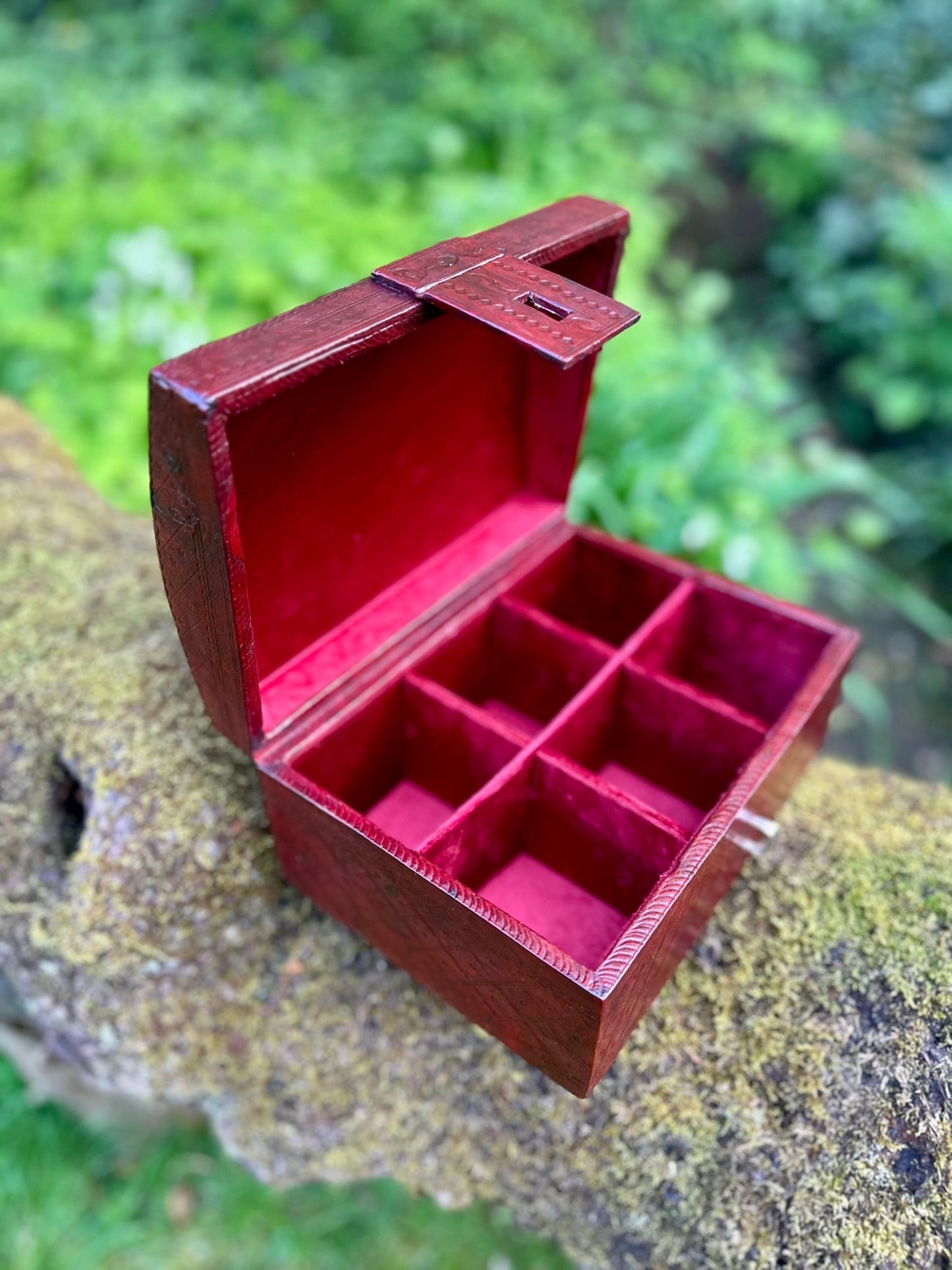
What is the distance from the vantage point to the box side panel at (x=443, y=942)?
41.8 inches

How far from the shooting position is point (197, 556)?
3.47 feet

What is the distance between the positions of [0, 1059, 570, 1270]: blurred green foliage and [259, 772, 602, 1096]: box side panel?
0.88m

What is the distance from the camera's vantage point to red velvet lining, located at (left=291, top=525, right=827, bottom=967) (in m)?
1.35

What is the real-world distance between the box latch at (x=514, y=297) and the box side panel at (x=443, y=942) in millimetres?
642

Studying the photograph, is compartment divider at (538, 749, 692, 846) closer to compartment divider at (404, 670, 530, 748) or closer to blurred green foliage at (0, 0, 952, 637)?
compartment divider at (404, 670, 530, 748)

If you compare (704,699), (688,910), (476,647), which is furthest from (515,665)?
(688,910)

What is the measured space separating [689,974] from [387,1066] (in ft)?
1.62

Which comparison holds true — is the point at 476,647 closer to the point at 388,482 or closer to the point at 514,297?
the point at 388,482

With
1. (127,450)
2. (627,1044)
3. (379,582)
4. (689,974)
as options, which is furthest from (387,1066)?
(127,450)

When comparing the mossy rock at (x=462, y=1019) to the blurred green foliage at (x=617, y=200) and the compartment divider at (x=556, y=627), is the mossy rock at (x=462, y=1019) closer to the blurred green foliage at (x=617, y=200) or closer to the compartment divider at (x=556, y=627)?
the compartment divider at (x=556, y=627)

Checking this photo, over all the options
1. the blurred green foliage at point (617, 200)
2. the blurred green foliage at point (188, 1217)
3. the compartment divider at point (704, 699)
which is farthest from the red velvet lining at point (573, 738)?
the blurred green foliage at point (617, 200)

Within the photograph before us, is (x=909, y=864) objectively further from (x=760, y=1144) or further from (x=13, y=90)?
(x=13, y=90)

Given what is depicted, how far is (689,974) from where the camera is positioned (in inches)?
53.7

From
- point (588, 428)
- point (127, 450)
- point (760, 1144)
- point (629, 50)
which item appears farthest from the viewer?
point (629, 50)
